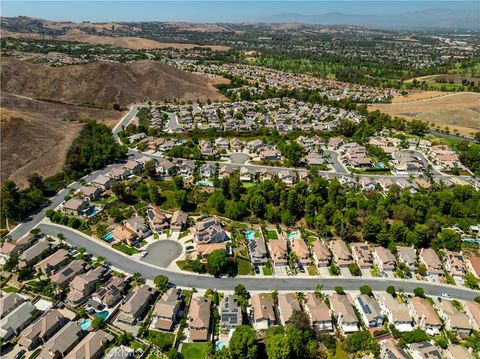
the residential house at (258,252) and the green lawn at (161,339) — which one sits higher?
the residential house at (258,252)

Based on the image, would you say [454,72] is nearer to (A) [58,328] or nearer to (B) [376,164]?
(B) [376,164]

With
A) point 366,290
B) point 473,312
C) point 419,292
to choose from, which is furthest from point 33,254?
point 473,312

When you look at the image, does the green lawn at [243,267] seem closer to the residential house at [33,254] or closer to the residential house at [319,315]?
the residential house at [319,315]

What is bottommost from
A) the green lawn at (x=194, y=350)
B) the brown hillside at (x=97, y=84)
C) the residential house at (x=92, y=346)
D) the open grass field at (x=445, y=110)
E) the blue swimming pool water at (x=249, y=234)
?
the green lawn at (x=194, y=350)

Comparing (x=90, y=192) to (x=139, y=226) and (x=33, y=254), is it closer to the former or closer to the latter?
(x=139, y=226)

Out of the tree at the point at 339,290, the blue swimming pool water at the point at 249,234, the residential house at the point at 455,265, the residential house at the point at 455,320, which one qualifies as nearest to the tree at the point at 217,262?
the blue swimming pool water at the point at 249,234

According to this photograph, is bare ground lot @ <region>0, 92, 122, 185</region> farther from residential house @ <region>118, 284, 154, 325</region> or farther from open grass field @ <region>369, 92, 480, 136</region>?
open grass field @ <region>369, 92, 480, 136</region>
